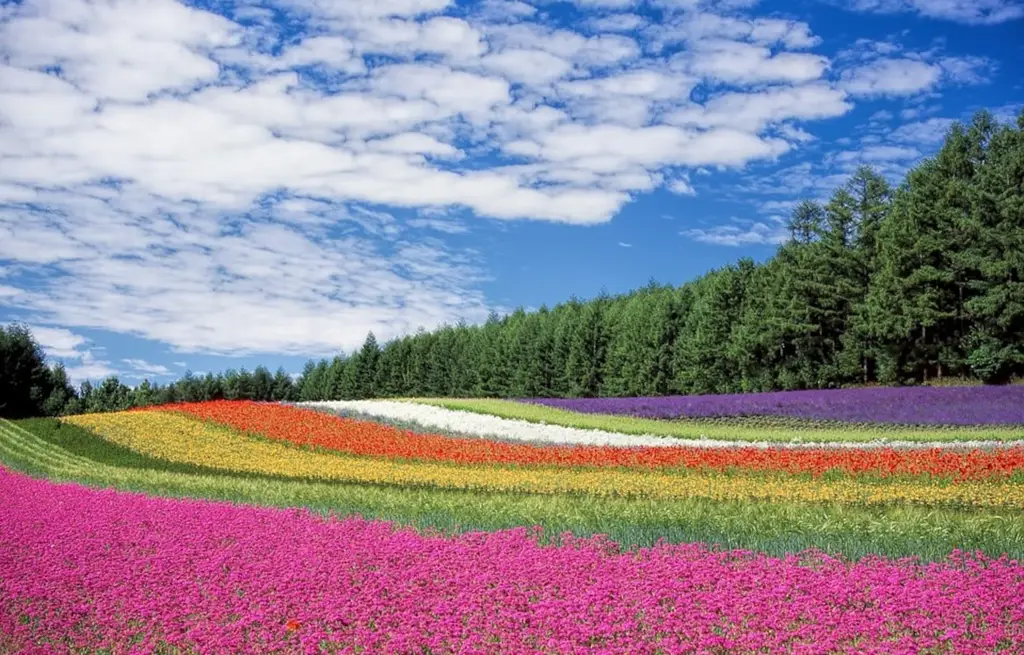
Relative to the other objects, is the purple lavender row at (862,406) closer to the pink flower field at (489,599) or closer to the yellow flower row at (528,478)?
the yellow flower row at (528,478)

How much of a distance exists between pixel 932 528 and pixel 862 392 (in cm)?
2889

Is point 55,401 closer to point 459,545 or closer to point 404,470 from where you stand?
point 404,470

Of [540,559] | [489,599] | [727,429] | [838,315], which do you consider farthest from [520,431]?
[838,315]

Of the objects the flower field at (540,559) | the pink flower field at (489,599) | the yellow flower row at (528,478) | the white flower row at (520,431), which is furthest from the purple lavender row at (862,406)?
the pink flower field at (489,599)

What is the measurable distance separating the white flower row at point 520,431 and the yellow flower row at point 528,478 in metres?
6.41

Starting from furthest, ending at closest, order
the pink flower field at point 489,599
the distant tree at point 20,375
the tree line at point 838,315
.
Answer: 1. the distant tree at point 20,375
2. the tree line at point 838,315
3. the pink flower field at point 489,599

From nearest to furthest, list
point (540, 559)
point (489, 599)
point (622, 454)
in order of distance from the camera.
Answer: point (489, 599) < point (540, 559) < point (622, 454)

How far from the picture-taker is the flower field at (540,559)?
6.10 meters

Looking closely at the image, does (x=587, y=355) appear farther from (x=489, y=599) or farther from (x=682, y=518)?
(x=489, y=599)

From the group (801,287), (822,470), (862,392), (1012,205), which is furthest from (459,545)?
(801,287)

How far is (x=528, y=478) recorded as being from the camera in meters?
16.2

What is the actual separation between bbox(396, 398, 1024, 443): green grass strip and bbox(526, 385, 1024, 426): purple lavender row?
915mm

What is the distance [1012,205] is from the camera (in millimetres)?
40625

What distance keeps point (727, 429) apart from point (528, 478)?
16.6 metres
